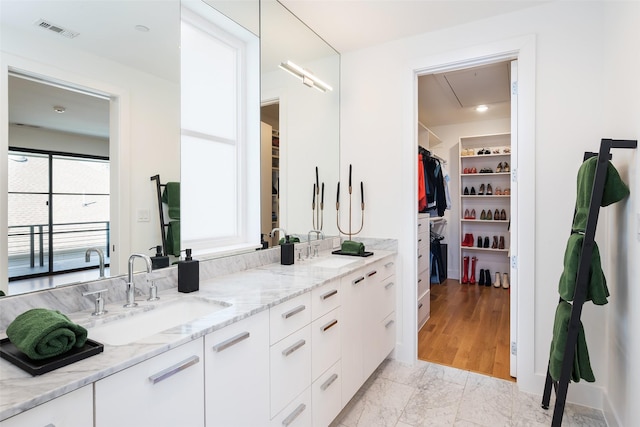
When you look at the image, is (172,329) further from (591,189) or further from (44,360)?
(591,189)

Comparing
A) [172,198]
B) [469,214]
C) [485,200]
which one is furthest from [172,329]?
[485,200]

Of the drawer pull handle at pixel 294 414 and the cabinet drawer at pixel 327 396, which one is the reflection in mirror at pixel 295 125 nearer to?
the cabinet drawer at pixel 327 396

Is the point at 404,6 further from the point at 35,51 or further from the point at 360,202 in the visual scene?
the point at 35,51

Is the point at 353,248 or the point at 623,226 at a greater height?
the point at 623,226

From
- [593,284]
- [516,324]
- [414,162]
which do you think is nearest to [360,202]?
[414,162]

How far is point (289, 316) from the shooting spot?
1490 millimetres

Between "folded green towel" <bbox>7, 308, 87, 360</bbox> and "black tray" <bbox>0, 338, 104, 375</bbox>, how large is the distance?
0.01 metres

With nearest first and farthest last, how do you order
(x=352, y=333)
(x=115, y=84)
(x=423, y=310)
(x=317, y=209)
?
(x=115, y=84)
(x=352, y=333)
(x=317, y=209)
(x=423, y=310)

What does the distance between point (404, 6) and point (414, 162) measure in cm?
110

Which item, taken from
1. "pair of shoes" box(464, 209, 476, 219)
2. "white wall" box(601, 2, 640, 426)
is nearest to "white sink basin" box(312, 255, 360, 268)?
"white wall" box(601, 2, 640, 426)

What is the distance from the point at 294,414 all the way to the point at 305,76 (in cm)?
241

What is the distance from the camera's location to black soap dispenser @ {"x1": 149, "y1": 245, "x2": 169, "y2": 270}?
158cm

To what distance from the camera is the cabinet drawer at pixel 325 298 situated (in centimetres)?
168

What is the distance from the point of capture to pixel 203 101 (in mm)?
1999
